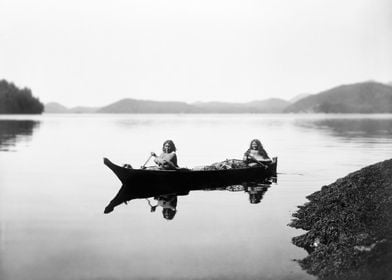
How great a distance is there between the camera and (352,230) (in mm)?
10359

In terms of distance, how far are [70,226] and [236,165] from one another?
10010 millimetres

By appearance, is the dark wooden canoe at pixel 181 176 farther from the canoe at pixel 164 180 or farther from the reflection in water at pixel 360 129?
the reflection in water at pixel 360 129

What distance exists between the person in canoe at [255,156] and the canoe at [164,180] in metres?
1.31

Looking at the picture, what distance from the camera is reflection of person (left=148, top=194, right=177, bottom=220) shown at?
50.1 feet

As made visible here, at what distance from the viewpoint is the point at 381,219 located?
10164 millimetres

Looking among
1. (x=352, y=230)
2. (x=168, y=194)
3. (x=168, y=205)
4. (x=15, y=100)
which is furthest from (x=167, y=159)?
(x=15, y=100)

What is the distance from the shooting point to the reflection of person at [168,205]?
1526cm

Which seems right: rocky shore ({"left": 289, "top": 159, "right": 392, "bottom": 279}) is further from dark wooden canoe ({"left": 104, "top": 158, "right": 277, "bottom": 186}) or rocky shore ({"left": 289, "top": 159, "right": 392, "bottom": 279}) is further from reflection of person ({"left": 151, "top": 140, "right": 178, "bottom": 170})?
reflection of person ({"left": 151, "top": 140, "right": 178, "bottom": 170})

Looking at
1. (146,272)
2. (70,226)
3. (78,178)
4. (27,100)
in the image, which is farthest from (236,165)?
(27,100)

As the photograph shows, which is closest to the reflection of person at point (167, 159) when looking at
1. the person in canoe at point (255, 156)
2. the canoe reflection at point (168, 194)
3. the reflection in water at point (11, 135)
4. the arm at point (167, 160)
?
the arm at point (167, 160)

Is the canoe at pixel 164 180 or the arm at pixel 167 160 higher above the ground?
Answer: the arm at pixel 167 160

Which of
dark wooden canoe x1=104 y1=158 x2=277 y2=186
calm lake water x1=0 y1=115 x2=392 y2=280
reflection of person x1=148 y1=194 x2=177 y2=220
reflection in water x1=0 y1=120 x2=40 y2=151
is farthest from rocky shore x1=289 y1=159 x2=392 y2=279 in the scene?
reflection in water x1=0 y1=120 x2=40 y2=151

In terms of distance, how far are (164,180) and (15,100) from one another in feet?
467

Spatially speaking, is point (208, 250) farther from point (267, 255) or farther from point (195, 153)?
point (195, 153)
